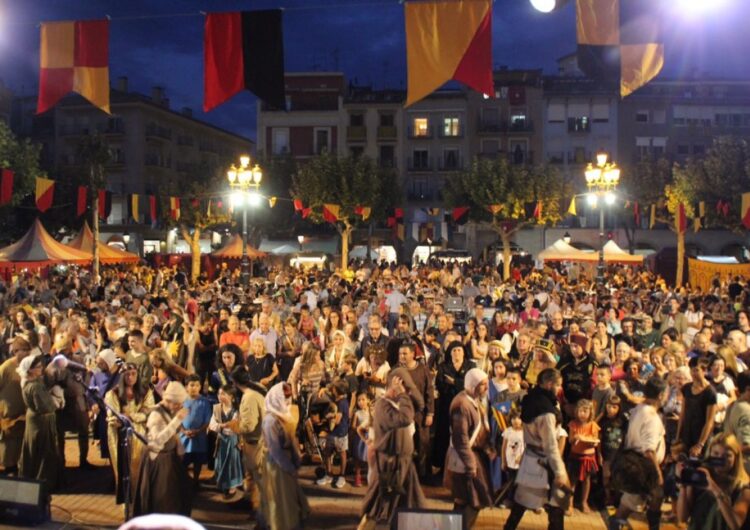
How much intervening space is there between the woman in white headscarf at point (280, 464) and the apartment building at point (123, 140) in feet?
152

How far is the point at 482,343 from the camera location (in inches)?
360

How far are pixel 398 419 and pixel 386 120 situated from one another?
47665mm

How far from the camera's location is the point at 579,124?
166ft

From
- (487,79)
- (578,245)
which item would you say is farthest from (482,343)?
(578,245)

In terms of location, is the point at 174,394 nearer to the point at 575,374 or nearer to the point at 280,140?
the point at 575,374

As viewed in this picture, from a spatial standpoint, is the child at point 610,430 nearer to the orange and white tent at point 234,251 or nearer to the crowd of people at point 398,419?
the crowd of people at point 398,419

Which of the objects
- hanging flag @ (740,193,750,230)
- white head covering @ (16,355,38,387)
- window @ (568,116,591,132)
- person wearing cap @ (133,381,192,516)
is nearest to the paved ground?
person wearing cap @ (133,381,192,516)

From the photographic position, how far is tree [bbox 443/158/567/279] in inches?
1554

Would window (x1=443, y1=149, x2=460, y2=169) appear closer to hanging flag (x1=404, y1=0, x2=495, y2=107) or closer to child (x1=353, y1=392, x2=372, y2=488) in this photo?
hanging flag (x1=404, y1=0, x2=495, y2=107)

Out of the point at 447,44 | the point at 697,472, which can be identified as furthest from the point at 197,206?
the point at 697,472

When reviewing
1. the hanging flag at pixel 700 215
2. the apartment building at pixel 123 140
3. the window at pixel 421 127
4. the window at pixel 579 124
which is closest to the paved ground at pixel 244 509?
the hanging flag at pixel 700 215

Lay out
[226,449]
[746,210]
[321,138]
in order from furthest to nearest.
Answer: [321,138] < [746,210] < [226,449]

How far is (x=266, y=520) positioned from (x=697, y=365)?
4.46 metres

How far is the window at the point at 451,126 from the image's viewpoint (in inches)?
2028
